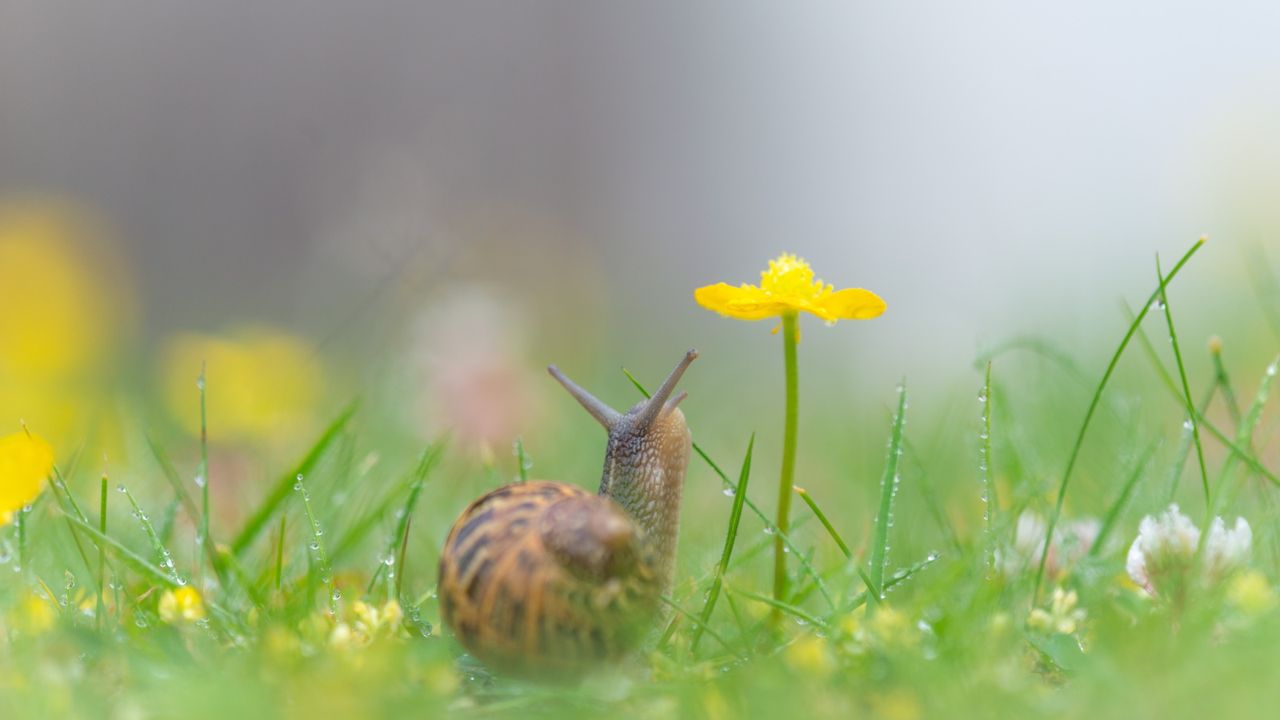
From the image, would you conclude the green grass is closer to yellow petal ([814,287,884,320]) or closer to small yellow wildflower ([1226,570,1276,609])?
small yellow wildflower ([1226,570,1276,609])

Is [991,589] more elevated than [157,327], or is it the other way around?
[991,589]

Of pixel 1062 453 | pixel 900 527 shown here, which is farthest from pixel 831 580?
pixel 1062 453

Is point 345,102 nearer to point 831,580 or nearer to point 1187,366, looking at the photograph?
point 1187,366

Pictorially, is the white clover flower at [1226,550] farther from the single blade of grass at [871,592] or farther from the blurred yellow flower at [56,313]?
the blurred yellow flower at [56,313]

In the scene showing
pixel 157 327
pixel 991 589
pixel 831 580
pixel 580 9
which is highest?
pixel 580 9

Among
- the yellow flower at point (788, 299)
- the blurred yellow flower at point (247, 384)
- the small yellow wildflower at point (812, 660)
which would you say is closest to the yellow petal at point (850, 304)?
the yellow flower at point (788, 299)

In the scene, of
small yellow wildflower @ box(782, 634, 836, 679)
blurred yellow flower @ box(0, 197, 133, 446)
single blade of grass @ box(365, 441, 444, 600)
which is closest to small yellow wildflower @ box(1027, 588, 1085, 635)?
small yellow wildflower @ box(782, 634, 836, 679)

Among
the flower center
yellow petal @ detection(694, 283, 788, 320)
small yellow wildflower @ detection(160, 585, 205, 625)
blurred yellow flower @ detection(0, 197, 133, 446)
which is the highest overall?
the flower center

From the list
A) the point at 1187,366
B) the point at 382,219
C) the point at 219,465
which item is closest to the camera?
the point at 219,465
